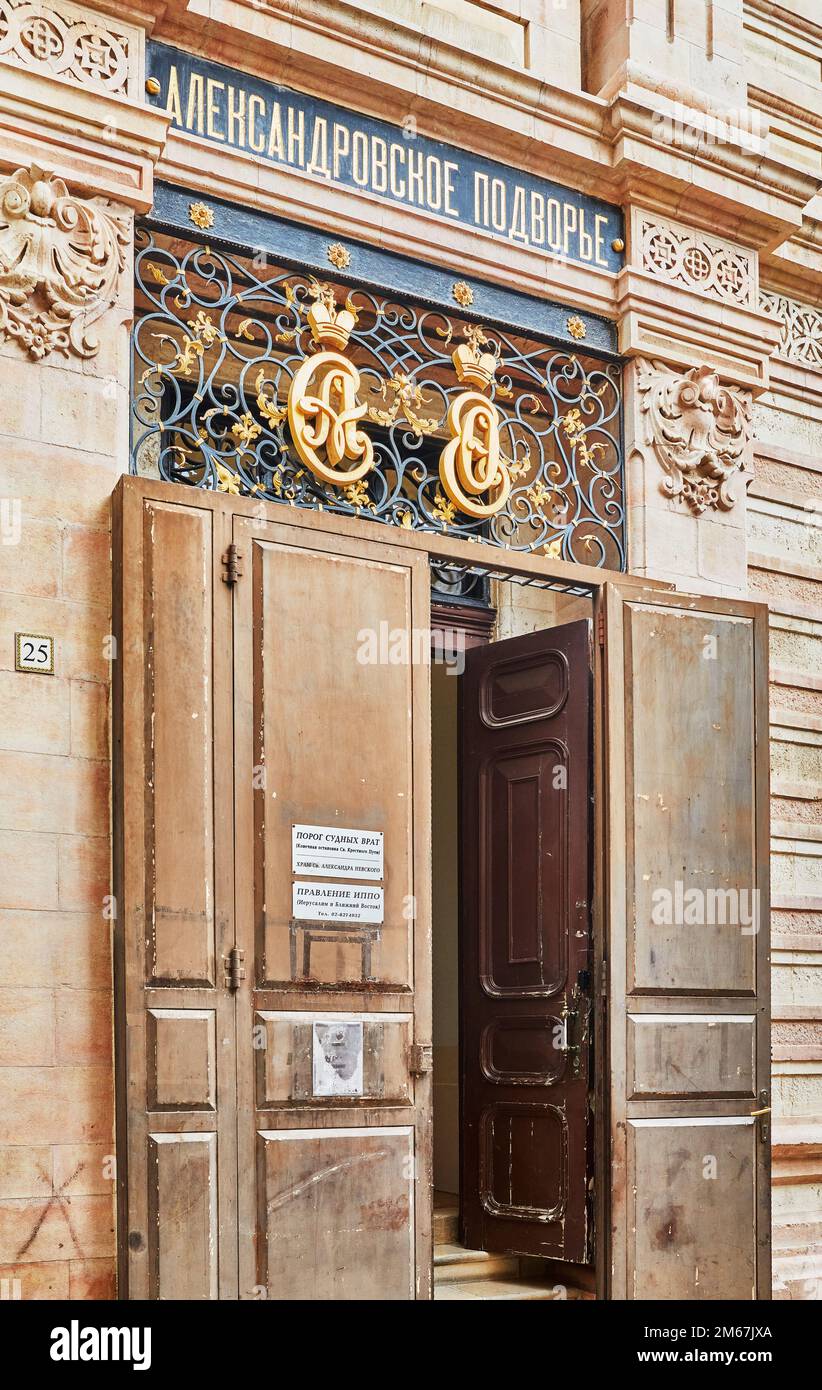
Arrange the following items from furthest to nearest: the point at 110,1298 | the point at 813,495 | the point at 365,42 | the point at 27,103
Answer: the point at 813,495 → the point at 365,42 → the point at 27,103 → the point at 110,1298

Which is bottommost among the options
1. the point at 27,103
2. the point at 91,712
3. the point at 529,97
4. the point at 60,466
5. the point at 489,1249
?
the point at 489,1249

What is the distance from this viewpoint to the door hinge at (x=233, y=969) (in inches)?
241

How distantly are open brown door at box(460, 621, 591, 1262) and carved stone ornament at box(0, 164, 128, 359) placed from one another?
2614mm

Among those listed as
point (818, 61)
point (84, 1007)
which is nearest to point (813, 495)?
point (818, 61)

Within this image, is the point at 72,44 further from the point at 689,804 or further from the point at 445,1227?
the point at 445,1227

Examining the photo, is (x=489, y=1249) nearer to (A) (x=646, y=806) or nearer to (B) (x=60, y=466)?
(A) (x=646, y=806)

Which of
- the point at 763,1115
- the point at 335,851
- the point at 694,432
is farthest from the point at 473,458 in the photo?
the point at 763,1115

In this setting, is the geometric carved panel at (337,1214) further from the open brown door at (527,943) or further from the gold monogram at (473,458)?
the gold monogram at (473,458)

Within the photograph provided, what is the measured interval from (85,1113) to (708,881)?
117 inches

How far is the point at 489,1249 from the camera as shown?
803cm

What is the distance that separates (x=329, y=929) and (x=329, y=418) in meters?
2.05

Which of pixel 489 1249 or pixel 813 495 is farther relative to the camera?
pixel 813 495

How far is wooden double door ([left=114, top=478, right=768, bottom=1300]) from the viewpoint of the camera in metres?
6.00

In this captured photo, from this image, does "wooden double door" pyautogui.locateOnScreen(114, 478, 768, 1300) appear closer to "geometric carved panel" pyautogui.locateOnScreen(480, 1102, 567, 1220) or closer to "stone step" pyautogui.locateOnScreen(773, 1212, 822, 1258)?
"geometric carved panel" pyautogui.locateOnScreen(480, 1102, 567, 1220)
